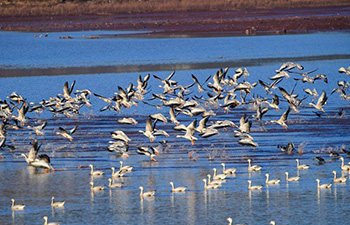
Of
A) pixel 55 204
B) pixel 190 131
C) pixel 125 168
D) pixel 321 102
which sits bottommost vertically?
pixel 55 204

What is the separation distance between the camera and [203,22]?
64.4 meters

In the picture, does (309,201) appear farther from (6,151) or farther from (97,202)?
(6,151)

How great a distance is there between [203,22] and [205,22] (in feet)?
0.51

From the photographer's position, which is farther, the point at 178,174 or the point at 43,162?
the point at 43,162

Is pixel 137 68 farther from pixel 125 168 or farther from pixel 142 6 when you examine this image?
pixel 142 6

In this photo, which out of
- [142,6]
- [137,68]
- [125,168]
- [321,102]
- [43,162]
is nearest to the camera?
[125,168]

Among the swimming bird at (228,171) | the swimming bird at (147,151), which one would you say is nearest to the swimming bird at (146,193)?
the swimming bird at (228,171)

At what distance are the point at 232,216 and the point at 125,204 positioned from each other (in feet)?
8.03

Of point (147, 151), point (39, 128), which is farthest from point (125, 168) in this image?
point (39, 128)

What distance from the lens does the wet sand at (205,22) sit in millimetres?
58594

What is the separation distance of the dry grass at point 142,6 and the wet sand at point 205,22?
8.73ft

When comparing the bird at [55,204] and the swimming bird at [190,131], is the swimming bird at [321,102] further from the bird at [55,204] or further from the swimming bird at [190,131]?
the bird at [55,204]

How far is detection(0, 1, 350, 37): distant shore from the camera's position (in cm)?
5866

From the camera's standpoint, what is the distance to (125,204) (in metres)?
16.9
